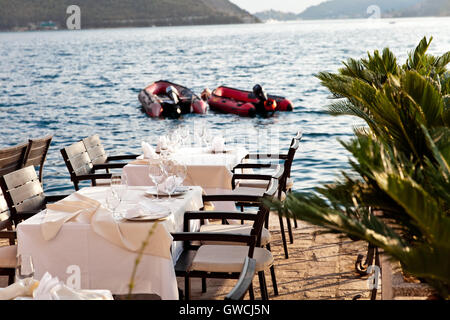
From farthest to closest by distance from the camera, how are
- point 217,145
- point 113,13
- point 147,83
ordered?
point 113,13 < point 147,83 < point 217,145

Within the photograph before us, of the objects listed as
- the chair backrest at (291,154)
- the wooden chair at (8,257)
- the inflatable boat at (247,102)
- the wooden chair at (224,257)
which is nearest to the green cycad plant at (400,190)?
the wooden chair at (224,257)

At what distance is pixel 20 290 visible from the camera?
2.58 m

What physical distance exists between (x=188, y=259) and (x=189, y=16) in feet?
346

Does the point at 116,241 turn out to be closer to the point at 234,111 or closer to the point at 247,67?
the point at 234,111

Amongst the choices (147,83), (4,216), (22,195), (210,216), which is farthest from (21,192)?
(147,83)

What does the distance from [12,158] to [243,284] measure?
14.7 feet

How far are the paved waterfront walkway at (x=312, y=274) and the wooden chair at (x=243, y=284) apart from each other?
182cm

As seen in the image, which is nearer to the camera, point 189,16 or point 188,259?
point 188,259

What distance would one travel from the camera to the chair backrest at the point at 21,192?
450 centimetres

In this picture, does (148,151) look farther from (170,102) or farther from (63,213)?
(170,102)

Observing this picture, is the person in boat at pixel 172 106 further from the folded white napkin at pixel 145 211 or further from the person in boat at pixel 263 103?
the folded white napkin at pixel 145 211

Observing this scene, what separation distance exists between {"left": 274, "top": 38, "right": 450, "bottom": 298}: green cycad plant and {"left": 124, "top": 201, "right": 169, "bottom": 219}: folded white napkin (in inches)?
47.3

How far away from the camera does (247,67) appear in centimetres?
4266
